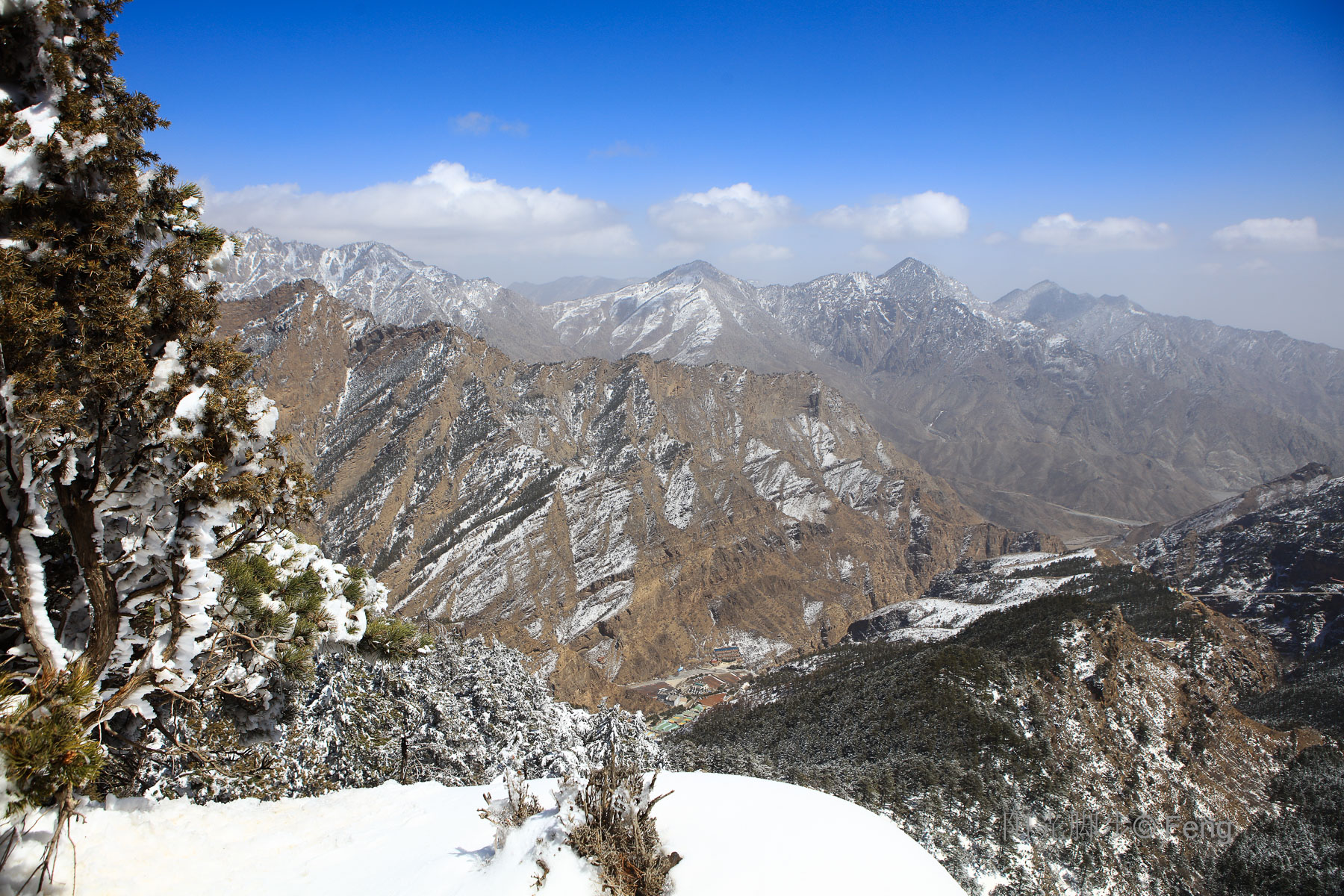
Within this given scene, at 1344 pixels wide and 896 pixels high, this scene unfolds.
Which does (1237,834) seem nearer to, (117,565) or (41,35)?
(117,565)

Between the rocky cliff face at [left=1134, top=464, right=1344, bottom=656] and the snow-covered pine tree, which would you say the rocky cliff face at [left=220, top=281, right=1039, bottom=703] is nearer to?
the rocky cliff face at [left=1134, top=464, right=1344, bottom=656]

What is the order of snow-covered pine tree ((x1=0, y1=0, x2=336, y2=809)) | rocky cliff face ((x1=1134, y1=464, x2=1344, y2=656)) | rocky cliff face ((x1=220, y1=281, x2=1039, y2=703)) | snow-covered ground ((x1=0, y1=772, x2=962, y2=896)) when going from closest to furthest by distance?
snow-covered pine tree ((x1=0, y1=0, x2=336, y2=809)) < snow-covered ground ((x1=0, y1=772, x2=962, y2=896)) < rocky cliff face ((x1=1134, y1=464, x2=1344, y2=656)) < rocky cliff face ((x1=220, y1=281, x2=1039, y2=703))

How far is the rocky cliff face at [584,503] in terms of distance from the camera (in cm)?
8906

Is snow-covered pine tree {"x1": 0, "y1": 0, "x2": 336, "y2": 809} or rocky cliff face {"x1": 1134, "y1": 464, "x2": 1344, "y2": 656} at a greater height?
snow-covered pine tree {"x1": 0, "y1": 0, "x2": 336, "y2": 809}

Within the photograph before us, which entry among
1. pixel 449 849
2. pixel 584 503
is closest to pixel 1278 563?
pixel 584 503

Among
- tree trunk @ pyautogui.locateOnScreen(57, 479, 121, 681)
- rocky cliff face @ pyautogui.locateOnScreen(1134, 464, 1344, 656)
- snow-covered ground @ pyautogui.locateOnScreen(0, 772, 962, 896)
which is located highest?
tree trunk @ pyautogui.locateOnScreen(57, 479, 121, 681)

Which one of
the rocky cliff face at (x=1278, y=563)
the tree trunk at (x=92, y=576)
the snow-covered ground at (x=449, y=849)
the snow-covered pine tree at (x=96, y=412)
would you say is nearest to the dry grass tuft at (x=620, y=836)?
the snow-covered ground at (x=449, y=849)

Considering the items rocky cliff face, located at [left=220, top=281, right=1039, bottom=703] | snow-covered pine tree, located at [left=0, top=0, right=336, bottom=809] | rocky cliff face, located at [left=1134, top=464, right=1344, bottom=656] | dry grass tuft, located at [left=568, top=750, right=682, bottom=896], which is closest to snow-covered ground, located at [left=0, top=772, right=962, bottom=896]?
dry grass tuft, located at [left=568, top=750, right=682, bottom=896]

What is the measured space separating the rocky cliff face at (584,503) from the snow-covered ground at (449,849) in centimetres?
6402

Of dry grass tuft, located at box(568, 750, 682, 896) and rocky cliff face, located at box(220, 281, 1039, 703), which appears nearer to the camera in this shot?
dry grass tuft, located at box(568, 750, 682, 896)

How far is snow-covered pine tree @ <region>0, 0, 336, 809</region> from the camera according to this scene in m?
4.31

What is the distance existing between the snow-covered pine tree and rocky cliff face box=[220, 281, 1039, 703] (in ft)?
222

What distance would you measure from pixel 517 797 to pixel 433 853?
40.9 inches

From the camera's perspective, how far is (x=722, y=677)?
8588cm
